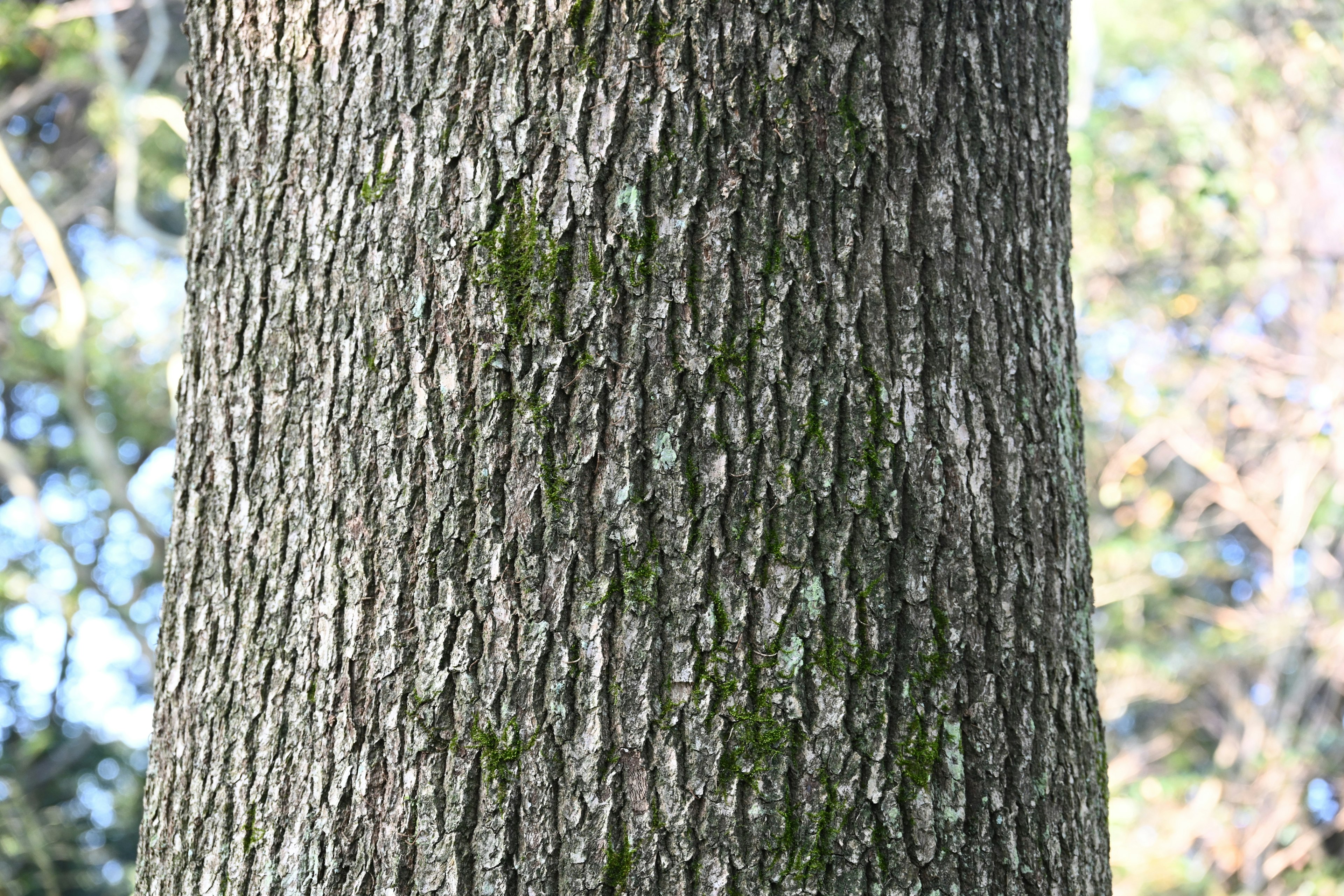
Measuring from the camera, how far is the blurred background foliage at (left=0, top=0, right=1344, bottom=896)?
19.1 ft

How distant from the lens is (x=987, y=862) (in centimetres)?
105

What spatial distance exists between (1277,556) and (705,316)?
22.1 ft

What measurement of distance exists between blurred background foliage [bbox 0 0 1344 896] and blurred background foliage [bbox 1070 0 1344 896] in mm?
22

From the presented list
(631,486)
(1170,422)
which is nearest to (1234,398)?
(1170,422)

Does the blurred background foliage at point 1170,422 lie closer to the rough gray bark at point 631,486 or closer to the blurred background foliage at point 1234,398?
the blurred background foliage at point 1234,398

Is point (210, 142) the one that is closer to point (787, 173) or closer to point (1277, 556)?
point (787, 173)

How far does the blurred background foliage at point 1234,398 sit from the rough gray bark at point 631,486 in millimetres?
5280

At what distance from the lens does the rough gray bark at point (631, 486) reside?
1.00 meters

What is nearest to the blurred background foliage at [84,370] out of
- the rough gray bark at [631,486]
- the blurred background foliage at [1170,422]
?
the blurred background foliage at [1170,422]

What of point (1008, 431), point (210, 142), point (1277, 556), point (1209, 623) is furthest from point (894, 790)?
point (1209, 623)

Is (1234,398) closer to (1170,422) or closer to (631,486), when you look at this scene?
(1170,422)

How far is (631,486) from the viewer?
3.38ft

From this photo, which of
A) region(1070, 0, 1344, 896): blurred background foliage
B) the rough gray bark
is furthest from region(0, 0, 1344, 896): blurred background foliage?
the rough gray bark

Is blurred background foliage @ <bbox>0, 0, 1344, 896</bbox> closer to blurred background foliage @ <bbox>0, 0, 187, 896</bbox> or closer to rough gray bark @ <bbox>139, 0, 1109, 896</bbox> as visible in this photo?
blurred background foliage @ <bbox>0, 0, 187, 896</bbox>
